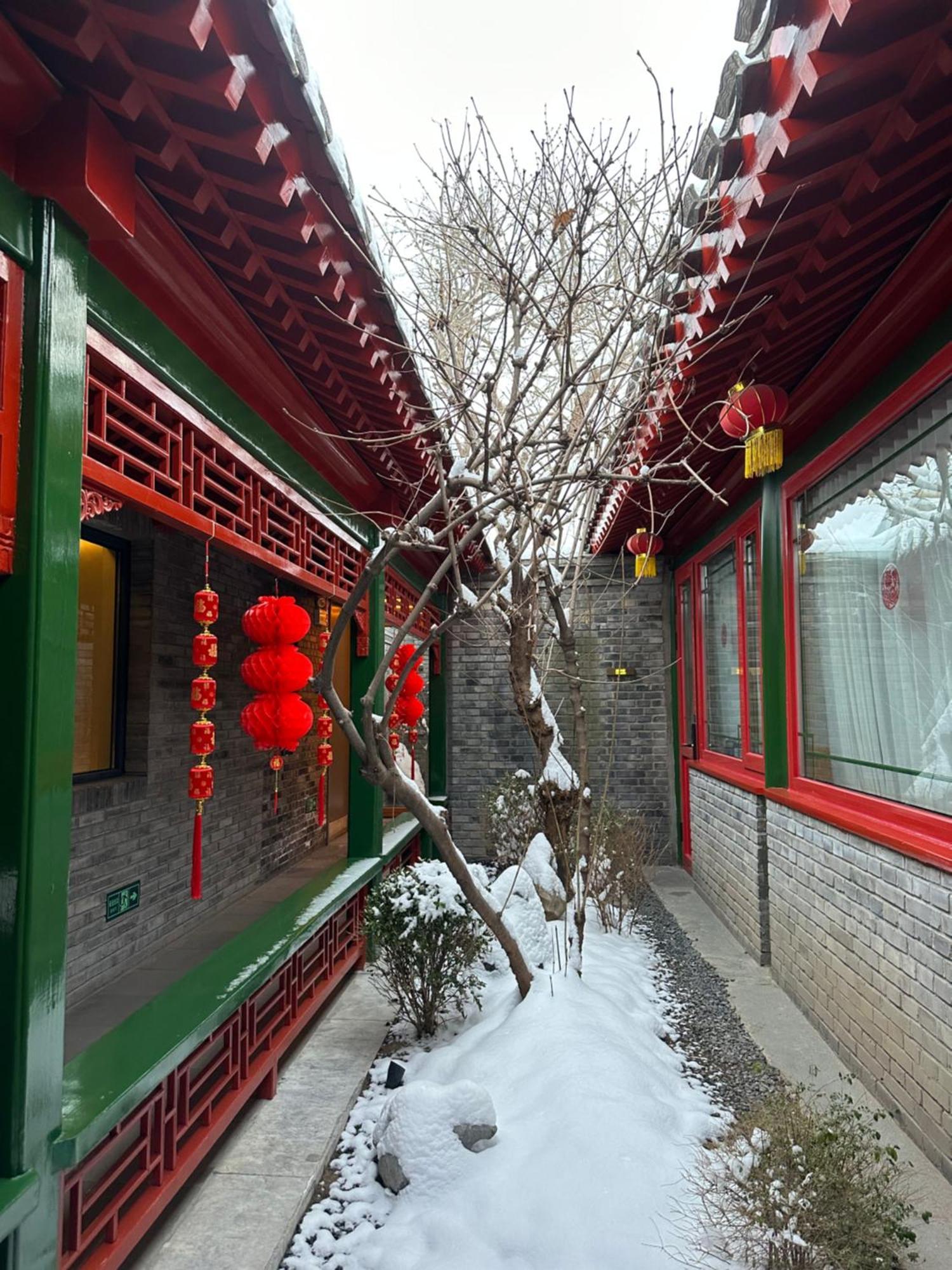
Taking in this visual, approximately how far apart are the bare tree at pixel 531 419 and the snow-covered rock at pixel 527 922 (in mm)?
373

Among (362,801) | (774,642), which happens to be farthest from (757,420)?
(362,801)

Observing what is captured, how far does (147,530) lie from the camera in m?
5.05

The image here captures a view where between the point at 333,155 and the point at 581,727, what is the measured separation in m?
4.08

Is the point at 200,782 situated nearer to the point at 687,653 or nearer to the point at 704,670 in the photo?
the point at 704,670

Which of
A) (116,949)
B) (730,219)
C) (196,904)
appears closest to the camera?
(730,219)

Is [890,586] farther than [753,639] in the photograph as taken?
No

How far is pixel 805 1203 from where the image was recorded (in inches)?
100

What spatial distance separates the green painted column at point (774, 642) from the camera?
6184 mm

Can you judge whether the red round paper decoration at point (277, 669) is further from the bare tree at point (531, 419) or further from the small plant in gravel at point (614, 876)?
the small plant in gravel at point (614, 876)

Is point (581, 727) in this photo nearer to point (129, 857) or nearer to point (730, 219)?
point (129, 857)

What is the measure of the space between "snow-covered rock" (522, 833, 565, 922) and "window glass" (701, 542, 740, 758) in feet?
7.21

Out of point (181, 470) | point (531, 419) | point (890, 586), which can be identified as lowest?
point (890, 586)

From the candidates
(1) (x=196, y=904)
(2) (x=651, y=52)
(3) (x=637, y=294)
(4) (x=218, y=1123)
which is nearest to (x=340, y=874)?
(1) (x=196, y=904)

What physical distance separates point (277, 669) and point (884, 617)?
3079 mm
